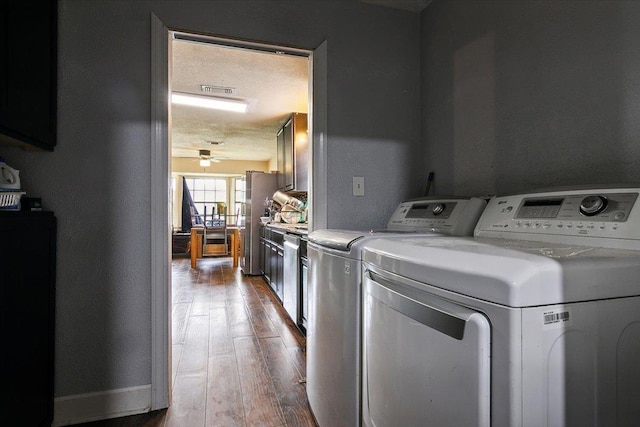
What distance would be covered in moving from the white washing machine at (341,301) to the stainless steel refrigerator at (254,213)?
12.1 feet

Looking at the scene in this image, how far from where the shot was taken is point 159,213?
1.70 metres

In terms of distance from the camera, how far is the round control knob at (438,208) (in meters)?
1.60

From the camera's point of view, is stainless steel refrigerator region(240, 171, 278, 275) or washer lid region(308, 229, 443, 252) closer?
washer lid region(308, 229, 443, 252)

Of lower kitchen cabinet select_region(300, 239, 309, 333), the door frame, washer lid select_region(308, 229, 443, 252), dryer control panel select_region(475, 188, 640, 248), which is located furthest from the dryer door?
lower kitchen cabinet select_region(300, 239, 309, 333)

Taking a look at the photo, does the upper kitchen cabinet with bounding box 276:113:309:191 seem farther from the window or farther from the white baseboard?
the window

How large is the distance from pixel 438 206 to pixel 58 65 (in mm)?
1926

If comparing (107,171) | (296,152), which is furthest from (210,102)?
(107,171)

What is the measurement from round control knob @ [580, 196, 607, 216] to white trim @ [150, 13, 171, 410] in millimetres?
1731

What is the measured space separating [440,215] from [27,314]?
1.78 m

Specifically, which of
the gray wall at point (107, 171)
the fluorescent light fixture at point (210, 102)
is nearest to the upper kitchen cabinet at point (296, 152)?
the fluorescent light fixture at point (210, 102)

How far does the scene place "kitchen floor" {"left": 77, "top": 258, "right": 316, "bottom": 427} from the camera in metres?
1.64

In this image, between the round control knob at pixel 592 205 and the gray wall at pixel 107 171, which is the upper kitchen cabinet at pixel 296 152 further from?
the round control knob at pixel 592 205

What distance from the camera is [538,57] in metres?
1.36

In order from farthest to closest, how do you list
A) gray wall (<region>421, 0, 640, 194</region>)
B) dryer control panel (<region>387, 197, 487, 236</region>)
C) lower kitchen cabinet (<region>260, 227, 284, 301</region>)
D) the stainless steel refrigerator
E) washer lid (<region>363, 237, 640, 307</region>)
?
the stainless steel refrigerator < lower kitchen cabinet (<region>260, 227, 284, 301</region>) < dryer control panel (<region>387, 197, 487, 236</region>) < gray wall (<region>421, 0, 640, 194</region>) < washer lid (<region>363, 237, 640, 307</region>)
